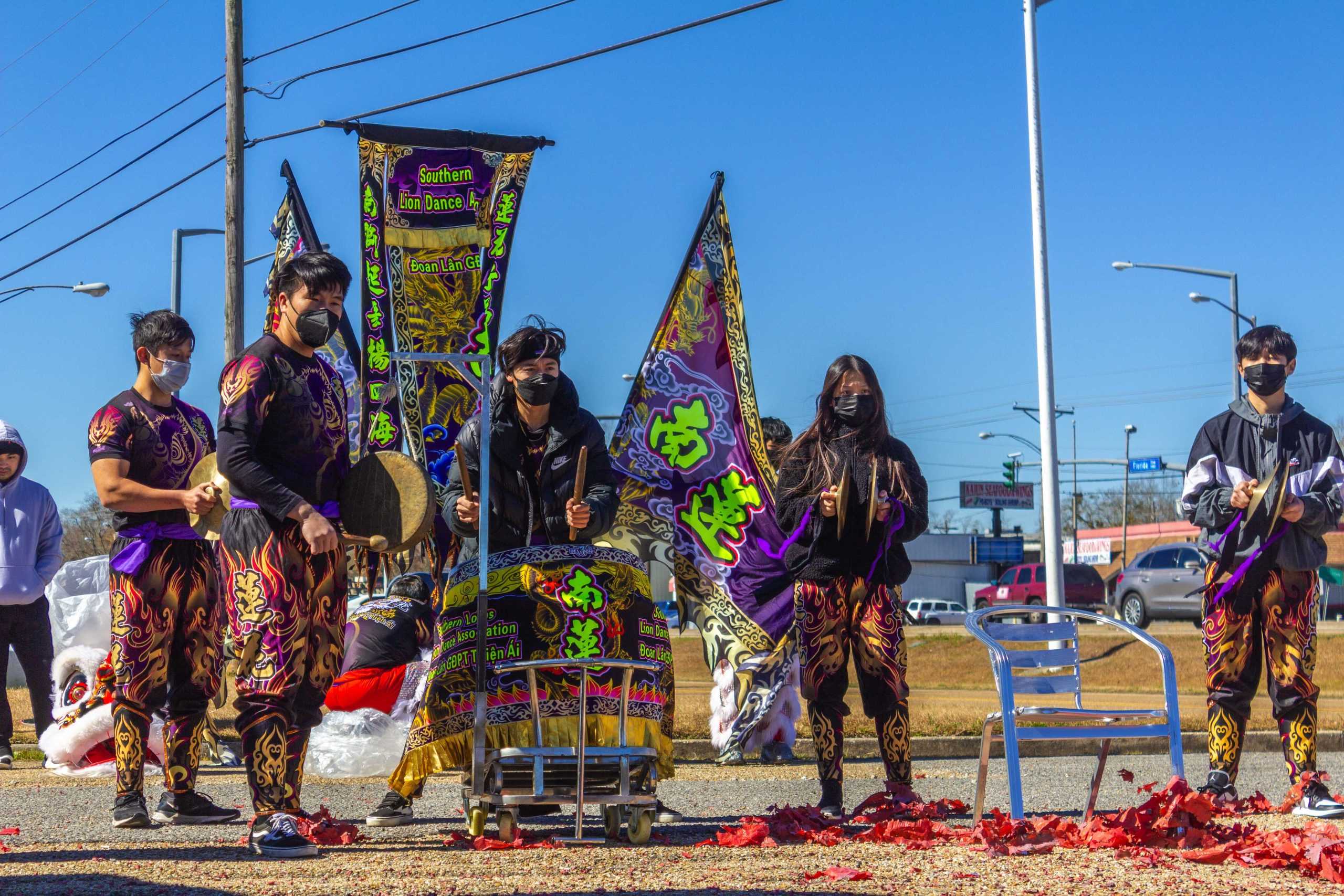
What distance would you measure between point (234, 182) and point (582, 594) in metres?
9.51

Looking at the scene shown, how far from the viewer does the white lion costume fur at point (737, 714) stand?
29.9ft

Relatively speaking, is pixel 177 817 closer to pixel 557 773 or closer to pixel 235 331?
pixel 557 773

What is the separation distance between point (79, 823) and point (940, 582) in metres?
74.1

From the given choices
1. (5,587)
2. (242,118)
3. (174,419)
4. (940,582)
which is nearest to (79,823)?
(174,419)

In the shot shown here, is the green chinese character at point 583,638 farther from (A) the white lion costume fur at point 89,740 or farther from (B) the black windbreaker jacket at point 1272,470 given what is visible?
(A) the white lion costume fur at point 89,740

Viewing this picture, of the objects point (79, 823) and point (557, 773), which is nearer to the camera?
Answer: point (557, 773)

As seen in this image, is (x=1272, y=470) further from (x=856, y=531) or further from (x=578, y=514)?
(x=578, y=514)

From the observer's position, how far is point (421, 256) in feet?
31.7

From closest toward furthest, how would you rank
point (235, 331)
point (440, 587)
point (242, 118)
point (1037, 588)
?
point (440, 587)
point (235, 331)
point (242, 118)
point (1037, 588)

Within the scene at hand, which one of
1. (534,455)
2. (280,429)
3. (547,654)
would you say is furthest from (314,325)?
(547,654)

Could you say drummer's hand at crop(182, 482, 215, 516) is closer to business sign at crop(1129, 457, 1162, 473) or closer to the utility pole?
the utility pole

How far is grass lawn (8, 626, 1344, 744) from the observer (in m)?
11.0

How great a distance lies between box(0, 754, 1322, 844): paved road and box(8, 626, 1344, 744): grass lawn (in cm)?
121

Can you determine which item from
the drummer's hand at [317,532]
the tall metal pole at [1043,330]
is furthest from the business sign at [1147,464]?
the drummer's hand at [317,532]
